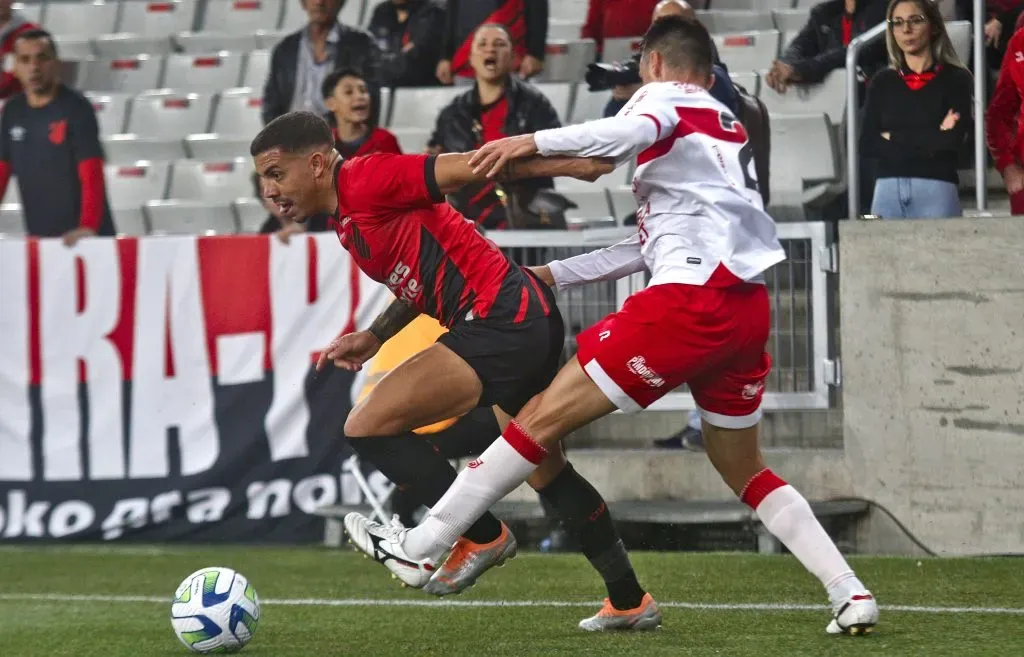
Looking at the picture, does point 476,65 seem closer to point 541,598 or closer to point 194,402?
point 194,402

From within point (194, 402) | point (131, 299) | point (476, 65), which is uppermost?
point (476, 65)

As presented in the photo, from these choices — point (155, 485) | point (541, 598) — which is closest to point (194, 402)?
point (155, 485)

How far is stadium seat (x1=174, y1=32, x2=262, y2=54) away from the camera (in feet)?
43.3

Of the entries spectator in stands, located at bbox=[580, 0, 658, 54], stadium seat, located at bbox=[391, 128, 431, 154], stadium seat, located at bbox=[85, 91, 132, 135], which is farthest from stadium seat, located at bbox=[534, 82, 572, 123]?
stadium seat, located at bbox=[85, 91, 132, 135]

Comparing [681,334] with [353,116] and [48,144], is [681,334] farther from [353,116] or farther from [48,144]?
[48,144]

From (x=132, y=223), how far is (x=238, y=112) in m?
1.27

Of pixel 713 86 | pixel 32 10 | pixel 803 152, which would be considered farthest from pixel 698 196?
pixel 32 10

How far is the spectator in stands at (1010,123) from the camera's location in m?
7.71

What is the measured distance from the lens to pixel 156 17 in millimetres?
13961

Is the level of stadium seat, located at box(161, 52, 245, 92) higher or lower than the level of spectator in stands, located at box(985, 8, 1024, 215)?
higher

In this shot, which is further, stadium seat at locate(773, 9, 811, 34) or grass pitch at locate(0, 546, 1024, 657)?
stadium seat at locate(773, 9, 811, 34)

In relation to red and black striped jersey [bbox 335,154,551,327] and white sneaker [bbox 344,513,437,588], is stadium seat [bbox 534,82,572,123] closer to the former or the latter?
red and black striped jersey [bbox 335,154,551,327]

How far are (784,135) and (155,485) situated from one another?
13.1 feet

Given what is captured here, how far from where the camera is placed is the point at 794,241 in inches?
313
